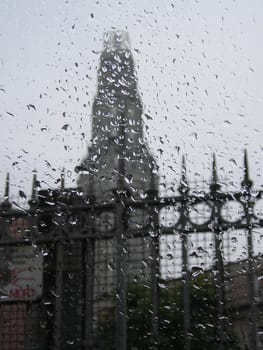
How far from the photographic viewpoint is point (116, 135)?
5.76 meters

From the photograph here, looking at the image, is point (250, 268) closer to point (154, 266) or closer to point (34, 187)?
point (154, 266)

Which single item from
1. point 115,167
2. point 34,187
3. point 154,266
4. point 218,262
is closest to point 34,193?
point 34,187

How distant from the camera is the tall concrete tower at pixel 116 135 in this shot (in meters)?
5.54

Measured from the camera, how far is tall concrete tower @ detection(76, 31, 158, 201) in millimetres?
5543

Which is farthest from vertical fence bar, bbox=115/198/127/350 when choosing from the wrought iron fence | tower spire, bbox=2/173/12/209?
tower spire, bbox=2/173/12/209

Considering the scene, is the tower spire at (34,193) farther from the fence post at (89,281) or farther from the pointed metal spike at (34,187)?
the fence post at (89,281)

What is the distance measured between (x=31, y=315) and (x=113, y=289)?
73cm

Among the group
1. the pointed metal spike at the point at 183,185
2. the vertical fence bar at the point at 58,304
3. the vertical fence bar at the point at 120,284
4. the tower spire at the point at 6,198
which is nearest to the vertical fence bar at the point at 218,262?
the pointed metal spike at the point at 183,185

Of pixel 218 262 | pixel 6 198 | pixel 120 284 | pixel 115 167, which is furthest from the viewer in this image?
pixel 115 167

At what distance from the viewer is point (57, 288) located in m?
5.16

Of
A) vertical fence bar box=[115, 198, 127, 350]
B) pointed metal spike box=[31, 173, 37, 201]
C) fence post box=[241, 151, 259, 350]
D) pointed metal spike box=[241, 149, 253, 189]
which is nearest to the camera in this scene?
fence post box=[241, 151, 259, 350]

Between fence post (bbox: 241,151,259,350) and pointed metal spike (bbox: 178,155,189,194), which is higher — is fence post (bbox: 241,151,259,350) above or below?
below

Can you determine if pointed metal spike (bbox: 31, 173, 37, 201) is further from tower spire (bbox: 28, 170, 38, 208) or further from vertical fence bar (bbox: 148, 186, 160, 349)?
vertical fence bar (bbox: 148, 186, 160, 349)

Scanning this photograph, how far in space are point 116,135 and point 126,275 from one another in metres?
1.37
